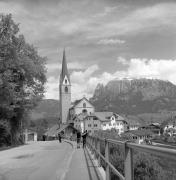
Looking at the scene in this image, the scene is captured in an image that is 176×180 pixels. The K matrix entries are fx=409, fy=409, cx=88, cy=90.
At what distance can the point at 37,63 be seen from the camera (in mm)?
48750

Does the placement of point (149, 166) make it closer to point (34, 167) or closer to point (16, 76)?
point (34, 167)

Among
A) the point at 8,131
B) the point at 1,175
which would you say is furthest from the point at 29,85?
the point at 1,175

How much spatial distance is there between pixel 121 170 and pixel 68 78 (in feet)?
567

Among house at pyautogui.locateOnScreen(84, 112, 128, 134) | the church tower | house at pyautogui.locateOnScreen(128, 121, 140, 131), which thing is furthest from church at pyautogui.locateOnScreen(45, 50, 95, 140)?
house at pyautogui.locateOnScreen(128, 121, 140, 131)

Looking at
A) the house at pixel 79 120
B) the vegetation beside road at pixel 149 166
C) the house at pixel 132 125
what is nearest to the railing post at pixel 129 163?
the vegetation beside road at pixel 149 166

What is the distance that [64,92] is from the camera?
18038 cm

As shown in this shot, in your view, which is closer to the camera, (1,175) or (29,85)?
(1,175)

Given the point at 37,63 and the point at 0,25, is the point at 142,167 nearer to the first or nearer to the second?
the point at 0,25

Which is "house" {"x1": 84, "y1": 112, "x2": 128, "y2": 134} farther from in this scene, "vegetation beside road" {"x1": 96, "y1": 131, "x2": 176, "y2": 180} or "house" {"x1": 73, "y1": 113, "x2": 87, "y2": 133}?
"vegetation beside road" {"x1": 96, "y1": 131, "x2": 176, "y2": 180}

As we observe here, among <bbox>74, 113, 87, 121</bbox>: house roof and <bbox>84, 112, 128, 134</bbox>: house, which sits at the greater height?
<bbox>74, 113, 87, 121</bbox>: house roof

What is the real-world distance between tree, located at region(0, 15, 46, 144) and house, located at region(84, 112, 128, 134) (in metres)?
108

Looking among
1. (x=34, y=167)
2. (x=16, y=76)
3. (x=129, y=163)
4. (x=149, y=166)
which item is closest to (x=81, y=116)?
(x=16, y=76)

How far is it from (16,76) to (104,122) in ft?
404

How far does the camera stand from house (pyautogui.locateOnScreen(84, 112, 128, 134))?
530 feet
